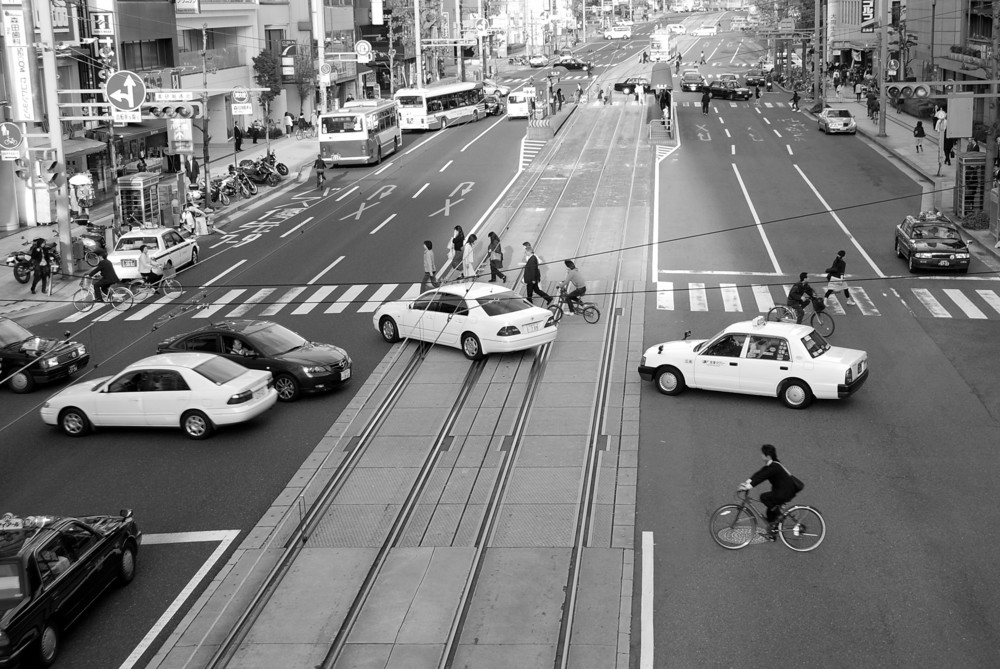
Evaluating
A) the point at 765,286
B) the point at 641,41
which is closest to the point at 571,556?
the point at 765,286

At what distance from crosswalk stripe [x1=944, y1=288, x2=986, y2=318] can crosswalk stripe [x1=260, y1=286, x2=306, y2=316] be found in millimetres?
17189

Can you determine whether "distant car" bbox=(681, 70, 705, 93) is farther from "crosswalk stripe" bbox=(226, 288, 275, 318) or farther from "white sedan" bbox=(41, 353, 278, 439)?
"white sedan" bbox=(41, 353, 278, 439)

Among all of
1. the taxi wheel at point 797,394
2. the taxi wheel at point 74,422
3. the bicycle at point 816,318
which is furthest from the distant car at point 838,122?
the taxi wheel at point 74,422

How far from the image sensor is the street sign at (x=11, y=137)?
35469 millimetres

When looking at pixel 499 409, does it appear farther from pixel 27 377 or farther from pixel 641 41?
pixel 641 41

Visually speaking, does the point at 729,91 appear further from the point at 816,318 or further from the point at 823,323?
the point at 823,323

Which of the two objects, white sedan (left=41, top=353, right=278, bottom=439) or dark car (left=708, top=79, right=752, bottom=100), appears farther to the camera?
dark car (left=708, top=79, right=752, bottom=100)

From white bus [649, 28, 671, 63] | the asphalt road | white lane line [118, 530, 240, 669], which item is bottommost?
white lane line [118, 530, 240, 669]

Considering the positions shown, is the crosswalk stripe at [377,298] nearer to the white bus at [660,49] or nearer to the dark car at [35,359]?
the dark car at [35,359]

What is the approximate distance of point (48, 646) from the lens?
1301 cm

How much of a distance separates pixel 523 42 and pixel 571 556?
17165 cm

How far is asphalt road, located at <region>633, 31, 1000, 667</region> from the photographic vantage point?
42.8ft

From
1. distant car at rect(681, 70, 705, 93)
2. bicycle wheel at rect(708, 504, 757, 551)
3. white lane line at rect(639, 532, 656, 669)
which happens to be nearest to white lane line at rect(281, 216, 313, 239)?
white lane line at rect(639, 532, 656, 669)

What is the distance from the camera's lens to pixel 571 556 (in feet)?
50.1
